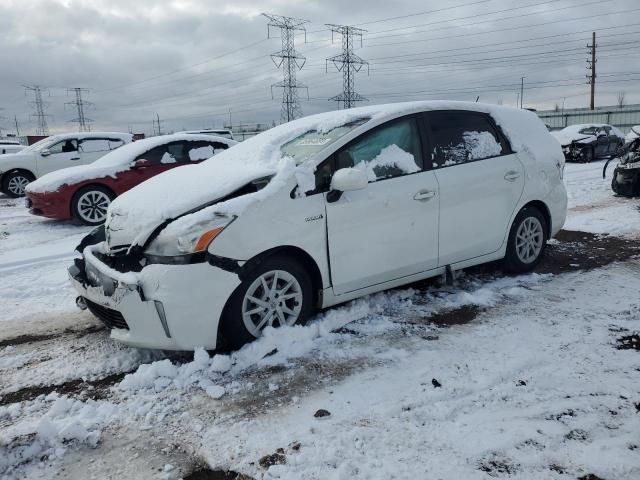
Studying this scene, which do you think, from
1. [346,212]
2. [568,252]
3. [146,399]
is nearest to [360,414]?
[146,399]

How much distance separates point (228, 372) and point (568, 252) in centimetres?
453

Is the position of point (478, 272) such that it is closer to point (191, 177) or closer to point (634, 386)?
point (634, 386)

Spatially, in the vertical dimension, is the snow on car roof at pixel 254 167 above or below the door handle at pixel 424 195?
above

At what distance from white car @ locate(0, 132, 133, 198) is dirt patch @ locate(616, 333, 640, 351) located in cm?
1117

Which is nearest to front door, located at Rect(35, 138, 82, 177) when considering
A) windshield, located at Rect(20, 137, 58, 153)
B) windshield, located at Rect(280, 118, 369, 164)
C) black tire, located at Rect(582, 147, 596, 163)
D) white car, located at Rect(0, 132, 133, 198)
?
white car, located at Rect(0, 132, 133, 198)

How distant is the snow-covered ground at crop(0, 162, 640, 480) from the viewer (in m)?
2.37

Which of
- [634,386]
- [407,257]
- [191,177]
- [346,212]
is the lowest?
[634,386]

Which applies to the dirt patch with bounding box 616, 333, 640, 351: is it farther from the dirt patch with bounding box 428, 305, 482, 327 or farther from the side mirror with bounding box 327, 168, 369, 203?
the side mirror with bounding box 327, 168, 369, 203

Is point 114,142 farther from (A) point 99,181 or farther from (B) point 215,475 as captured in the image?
(B) point 215,475

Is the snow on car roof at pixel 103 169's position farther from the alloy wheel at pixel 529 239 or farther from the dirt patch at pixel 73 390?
the alloy wheel at pixel 529 239

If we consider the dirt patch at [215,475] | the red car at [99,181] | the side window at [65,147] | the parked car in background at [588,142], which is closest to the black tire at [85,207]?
the red car at [99,181]

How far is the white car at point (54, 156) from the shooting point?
12016 mm

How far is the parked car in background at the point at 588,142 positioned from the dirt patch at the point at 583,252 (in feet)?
36.9

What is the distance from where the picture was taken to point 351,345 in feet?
11.7
